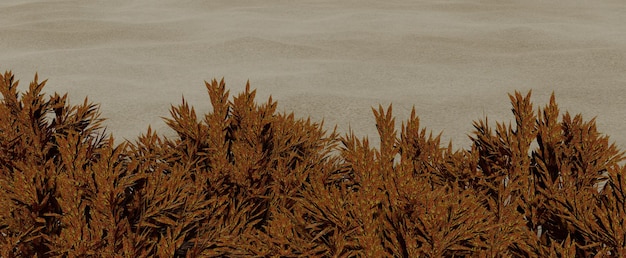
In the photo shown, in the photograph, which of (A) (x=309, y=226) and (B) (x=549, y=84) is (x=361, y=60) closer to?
(B) (x=549, y=84)

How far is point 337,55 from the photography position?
8164mm

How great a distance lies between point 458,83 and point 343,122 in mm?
1786

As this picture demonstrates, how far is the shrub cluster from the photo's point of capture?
1.61 metres

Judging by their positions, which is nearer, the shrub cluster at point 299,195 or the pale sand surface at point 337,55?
the shrub cluster at point 299,195

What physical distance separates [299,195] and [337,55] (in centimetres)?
621

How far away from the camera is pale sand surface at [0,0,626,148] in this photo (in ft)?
20.4

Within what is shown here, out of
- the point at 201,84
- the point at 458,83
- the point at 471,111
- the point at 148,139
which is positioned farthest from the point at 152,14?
the point at 148,139

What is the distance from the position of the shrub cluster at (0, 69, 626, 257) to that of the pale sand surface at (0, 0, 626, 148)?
3.36 m

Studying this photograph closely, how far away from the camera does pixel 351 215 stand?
162 centimetres

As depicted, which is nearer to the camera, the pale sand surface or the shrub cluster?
the shrub cluster

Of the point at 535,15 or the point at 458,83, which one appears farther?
the point at 535,15

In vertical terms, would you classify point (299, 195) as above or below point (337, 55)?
below

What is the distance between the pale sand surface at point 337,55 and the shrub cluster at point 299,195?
336 cm

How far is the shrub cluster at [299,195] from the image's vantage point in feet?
5.29
